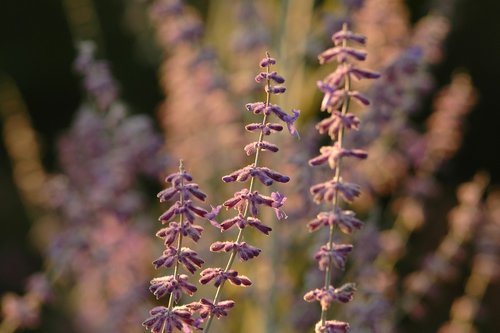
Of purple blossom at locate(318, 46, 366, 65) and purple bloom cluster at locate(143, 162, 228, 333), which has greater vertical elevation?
purple blossom at locate(318, 46, 366, 65)

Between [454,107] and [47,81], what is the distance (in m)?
3.47

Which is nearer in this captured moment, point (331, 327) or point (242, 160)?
point (331, 327)

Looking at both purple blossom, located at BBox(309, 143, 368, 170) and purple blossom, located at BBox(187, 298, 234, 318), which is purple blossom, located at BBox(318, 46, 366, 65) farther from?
purple blossom, located at BBox(187, 298, 234, 318)

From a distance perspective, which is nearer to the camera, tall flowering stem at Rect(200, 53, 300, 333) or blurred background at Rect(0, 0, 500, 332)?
tall flowering stem at Rect(200, 53, 300, 333)

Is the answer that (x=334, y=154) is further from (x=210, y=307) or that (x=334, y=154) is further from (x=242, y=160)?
(x=242, y=160)

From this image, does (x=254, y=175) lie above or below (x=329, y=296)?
above

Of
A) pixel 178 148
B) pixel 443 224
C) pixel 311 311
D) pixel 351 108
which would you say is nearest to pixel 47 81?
A: pixel 443 224

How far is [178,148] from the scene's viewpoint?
2326 mm

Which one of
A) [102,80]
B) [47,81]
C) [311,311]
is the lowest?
[311,311]

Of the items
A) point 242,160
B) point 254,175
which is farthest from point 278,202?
point 242,160

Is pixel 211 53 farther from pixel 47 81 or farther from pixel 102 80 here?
pixel 47 81

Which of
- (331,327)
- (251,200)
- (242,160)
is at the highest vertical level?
(242,160)

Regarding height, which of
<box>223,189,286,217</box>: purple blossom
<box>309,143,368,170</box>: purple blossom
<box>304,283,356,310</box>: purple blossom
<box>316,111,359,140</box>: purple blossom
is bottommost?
<box>304,283,356,310</box>: purple blossom

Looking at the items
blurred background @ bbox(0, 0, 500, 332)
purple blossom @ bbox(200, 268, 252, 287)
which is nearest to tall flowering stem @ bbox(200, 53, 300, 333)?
purple blossom @ bbox(200, 268, 252, 287)
